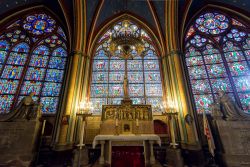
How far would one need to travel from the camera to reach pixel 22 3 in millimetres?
10289

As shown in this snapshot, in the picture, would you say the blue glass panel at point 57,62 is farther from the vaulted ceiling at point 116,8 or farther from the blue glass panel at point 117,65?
the blue glass panel at point 117,65

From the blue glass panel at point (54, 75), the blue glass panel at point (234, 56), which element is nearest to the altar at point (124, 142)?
the blue glass panel at point (54, 75)

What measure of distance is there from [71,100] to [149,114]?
15.4ft

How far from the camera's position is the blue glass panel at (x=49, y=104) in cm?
816

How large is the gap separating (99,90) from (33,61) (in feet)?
18.2

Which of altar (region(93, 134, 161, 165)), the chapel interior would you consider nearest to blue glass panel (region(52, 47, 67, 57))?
the chapel interior

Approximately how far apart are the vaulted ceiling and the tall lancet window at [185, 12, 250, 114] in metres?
1.06

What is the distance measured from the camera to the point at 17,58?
30.9 feet

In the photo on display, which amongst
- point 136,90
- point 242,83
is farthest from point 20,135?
point 242,83

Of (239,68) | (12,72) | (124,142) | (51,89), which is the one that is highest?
(239,68)

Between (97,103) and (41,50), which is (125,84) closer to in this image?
(97,103)

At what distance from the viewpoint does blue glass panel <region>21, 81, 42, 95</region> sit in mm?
8484

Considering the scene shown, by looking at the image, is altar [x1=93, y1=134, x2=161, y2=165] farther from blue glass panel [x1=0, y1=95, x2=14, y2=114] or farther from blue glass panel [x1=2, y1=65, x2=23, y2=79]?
blue glass panel [x1=2, y1=65, x2=23, y2=79]

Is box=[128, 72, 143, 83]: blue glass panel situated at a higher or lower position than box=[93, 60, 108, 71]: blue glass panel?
lower
